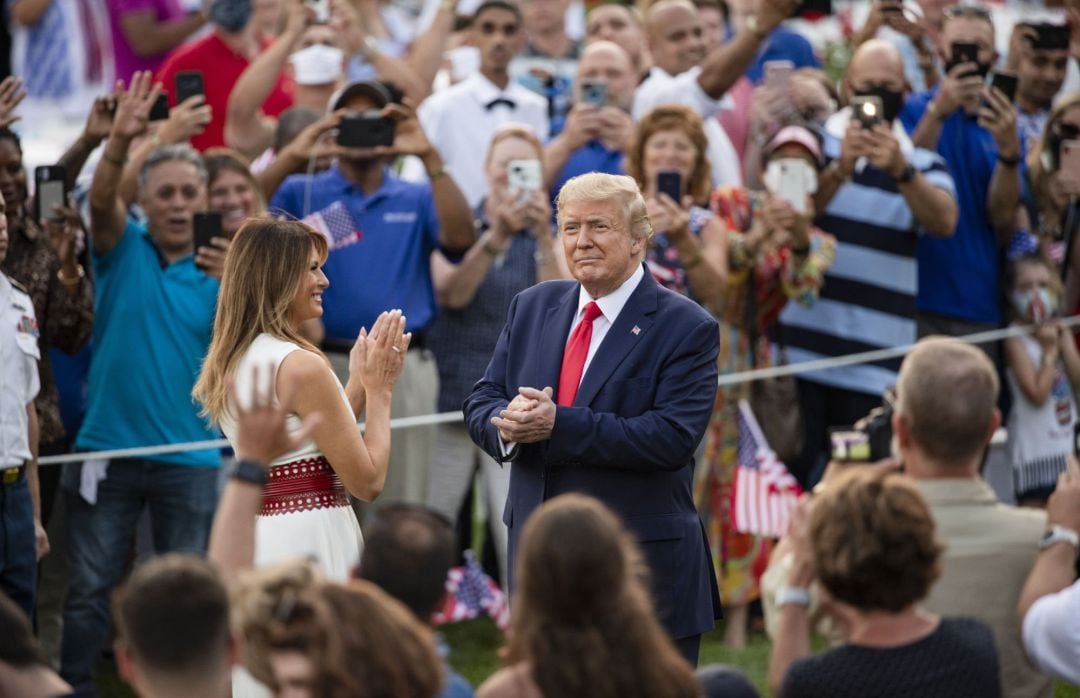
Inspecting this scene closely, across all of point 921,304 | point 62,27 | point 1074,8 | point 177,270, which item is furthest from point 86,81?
point 1074,8

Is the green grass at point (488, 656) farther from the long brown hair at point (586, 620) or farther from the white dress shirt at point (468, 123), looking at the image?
the long brown hair at point (586, 620)

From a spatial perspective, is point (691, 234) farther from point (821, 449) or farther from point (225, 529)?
point (225, 529)

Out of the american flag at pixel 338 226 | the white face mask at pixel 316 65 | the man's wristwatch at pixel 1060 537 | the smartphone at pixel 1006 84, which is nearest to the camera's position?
the man's wristwatch at pixel 1060 537

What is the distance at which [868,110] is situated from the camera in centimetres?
794

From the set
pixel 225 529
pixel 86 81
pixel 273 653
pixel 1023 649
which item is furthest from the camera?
pixel 86 81

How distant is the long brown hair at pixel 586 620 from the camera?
329 centimetres

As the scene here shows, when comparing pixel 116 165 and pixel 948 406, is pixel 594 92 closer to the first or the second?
pixel 116 165

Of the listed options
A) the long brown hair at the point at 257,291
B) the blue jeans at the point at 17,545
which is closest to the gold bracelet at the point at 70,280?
the blue jeans at the point at 17,545

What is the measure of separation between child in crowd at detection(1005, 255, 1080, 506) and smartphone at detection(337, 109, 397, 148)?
3448mm

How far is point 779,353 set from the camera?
27.0ft

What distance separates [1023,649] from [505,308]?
403cm

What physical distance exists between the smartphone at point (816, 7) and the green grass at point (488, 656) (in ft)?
12.1

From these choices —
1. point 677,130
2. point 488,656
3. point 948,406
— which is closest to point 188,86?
point 677,130

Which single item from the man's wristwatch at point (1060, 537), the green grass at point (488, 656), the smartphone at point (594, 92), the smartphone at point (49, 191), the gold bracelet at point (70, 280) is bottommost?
the green grass at point (488, 656)
